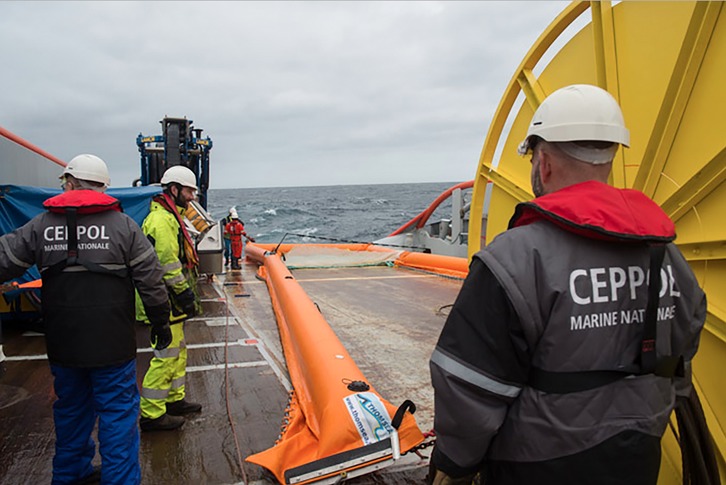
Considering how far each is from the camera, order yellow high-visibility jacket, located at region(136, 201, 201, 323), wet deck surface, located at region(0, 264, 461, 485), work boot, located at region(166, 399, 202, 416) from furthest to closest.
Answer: work boot, located at region(166, 399, 202, 416) → yellow high-visibility jacket, located at region(136, 201, 201, 323) → wet deck surface, located at region(0, 264, 461, 485)

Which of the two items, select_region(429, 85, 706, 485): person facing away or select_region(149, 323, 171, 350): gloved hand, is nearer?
select_region(429, 85, 706, 485): person facing away

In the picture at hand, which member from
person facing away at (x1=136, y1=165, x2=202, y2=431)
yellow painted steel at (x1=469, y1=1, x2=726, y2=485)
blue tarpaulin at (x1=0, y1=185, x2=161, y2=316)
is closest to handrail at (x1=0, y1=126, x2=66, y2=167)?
blue tarpaulin at (x1=0, y1=185, x2=161, y2=316)

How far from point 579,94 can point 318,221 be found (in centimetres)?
4142

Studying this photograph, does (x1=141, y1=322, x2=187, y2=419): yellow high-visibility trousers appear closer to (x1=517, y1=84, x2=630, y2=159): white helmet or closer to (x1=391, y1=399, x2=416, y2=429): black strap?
(x1=391, y1=399, x2=416, y2=429): black strap

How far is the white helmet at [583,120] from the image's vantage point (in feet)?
4.68

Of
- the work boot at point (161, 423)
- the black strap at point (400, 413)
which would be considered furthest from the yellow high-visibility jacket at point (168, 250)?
the black strap at point (400, 413)

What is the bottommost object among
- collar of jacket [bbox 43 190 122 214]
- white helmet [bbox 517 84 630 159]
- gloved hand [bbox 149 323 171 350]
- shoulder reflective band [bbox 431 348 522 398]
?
gloved hand [bbox 149 323 171 350]

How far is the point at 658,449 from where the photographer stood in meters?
1.40

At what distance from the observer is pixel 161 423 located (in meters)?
3.64

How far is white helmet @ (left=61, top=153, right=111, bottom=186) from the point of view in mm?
2994

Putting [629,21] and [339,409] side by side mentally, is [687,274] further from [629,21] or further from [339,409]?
[339,409]

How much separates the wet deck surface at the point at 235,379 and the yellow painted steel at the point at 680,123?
74.8 inches

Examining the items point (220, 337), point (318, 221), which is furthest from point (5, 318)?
point (318, 221)

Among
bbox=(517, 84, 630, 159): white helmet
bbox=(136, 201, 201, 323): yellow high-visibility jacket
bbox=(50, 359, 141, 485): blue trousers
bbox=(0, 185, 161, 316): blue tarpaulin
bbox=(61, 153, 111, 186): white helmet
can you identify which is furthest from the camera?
bbox=(0, 185, 161, 316): blue tarpaulin
